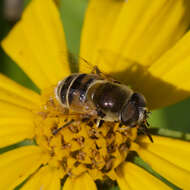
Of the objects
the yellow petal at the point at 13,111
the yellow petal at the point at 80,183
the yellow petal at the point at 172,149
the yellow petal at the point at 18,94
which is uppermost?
the yellow petal at the point at 18,94

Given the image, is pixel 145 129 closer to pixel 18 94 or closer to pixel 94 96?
pixel 94 96

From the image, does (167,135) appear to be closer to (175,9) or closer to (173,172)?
(173,172)

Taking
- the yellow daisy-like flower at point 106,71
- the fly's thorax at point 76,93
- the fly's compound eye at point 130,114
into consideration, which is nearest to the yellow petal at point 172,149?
the yellow daisy-like flower at point 106,71

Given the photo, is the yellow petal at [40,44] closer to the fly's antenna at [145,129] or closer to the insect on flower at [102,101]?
the insect on flower at [102,101]

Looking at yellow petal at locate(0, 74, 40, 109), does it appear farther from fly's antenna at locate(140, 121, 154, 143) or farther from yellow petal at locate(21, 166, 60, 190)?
fly's antenna at locate(140, 121, 154, 143)

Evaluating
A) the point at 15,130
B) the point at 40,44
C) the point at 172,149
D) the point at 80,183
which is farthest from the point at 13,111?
the point at 172,149

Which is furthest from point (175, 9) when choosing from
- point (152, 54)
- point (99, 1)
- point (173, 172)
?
point (173, 172)
